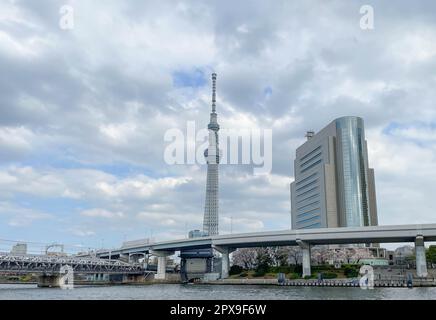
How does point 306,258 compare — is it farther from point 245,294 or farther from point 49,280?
point 49,280

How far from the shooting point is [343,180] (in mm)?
123000

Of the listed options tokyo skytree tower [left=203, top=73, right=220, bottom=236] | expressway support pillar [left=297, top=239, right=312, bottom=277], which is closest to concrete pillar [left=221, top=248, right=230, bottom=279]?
expressway support pillar [left=297, top=239, right=312, bottom=277]

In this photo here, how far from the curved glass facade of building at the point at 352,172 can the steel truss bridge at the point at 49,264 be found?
60.1 meters

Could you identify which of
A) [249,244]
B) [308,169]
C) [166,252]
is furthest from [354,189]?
[166,252]

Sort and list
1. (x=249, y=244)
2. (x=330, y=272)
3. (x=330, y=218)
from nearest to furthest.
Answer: (x=330, y=272)
(x=249, y=244)
(x=330, y=218)

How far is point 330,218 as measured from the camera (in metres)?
122

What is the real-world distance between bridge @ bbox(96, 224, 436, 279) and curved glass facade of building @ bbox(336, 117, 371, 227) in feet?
121

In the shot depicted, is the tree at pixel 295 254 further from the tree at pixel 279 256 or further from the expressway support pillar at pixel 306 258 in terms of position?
the expressway support pillar at pixel 306 258

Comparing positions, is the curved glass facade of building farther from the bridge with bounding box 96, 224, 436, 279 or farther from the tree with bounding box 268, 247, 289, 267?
the bridge with bounding box 96, 224, 436, 279

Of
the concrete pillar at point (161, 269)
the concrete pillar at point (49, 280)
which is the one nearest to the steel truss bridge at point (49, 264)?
the concrete pillar at point (49, 280)

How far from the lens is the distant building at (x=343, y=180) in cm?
12200

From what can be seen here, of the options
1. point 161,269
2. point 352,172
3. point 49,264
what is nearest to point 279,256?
point 161,269
